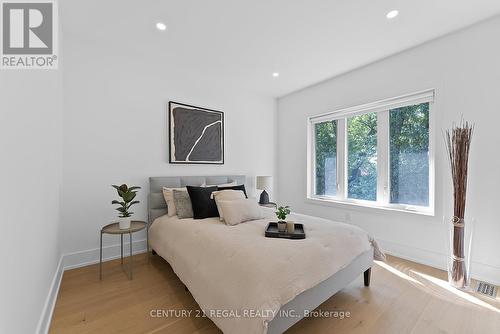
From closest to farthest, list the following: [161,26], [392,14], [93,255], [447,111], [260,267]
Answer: [260,267] < [392,14] < [161,26] < [447,111] < [93,255]

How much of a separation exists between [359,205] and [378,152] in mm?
839

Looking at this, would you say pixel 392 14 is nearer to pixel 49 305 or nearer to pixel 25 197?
pixel 25 197

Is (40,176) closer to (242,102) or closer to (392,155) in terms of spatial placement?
(242,102)

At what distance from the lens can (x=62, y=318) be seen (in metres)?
1.72

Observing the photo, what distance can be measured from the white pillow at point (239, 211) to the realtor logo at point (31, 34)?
1877mm

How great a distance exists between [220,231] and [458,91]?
302cm

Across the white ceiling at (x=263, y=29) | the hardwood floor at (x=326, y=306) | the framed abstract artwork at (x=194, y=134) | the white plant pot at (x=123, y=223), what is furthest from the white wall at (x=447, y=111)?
the white plant pot at (x=123, y=223)

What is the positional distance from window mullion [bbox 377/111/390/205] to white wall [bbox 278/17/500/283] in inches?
10.1

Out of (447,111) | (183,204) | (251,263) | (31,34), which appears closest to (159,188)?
(183,204)

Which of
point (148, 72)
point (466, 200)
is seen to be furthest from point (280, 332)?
point (148, 72)

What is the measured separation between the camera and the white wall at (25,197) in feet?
3.18

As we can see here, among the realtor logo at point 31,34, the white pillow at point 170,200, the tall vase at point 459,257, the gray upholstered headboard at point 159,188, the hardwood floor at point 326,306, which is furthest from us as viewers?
the gray upholstered headboard at point 159,188

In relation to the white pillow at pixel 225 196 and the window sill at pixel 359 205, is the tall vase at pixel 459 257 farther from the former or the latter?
the white pillow at pixel 225 196

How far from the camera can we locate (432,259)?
2.62m
